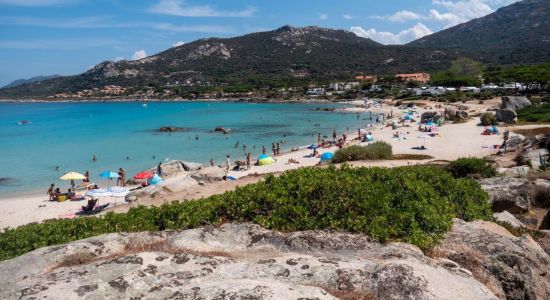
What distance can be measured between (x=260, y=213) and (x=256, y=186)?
3.81ft

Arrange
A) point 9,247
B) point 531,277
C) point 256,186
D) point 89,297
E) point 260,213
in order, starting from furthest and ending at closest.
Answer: point 256,186
point 9,247
point 260,213
point 531,277
point 89,297

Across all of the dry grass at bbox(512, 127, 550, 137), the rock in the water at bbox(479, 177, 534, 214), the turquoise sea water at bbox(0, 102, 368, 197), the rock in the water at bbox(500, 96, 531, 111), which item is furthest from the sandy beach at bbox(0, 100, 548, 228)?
the rock in the water at bbox(479, 177, 534, 214)

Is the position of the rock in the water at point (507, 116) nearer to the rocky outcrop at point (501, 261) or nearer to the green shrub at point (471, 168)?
the green shrub at point (471, 168)

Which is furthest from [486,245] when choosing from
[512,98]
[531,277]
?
[512,98]

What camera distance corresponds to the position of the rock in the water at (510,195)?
1152cm

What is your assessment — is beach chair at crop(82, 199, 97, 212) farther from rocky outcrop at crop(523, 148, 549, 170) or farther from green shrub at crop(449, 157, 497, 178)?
rocky outcrop at crop(523, 148, 549, 170)

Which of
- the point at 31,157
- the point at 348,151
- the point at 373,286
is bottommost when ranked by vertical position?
the point at 31,157

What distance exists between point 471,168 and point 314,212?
13110mm

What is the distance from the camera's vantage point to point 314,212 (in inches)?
264

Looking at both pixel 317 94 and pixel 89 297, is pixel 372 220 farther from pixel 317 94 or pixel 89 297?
pixel 317 94

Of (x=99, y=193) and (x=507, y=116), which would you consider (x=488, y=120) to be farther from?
(x=99, y=193)

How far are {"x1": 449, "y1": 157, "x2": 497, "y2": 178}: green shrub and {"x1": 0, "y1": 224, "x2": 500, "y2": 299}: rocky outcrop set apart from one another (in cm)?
1184

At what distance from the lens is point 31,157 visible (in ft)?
144

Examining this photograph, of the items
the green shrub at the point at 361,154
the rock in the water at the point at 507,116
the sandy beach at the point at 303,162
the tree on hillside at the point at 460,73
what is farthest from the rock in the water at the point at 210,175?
the tree on hillside at the point at 460,73
